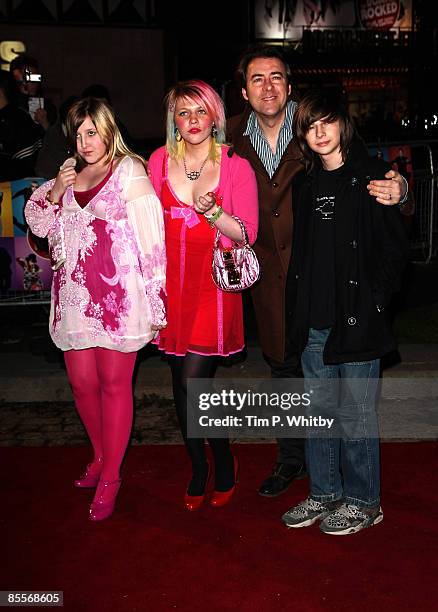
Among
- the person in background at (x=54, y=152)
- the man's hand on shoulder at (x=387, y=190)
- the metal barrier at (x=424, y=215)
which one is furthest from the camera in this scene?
the metal barrier at (x=424, y=215)

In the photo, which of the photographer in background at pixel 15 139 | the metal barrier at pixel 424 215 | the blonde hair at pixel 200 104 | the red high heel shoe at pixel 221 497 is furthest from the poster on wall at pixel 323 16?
the red high heel shoe at pixel 221 497

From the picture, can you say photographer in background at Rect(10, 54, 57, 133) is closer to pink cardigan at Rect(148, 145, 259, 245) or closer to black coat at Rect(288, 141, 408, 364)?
pink cardigan at Rect(148, 145, 259, 245)

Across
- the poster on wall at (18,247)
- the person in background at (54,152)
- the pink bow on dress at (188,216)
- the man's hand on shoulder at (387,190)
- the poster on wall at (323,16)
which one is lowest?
the poster on wall at (18,247)

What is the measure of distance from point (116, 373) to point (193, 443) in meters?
0.55

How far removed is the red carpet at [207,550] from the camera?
3441 mm

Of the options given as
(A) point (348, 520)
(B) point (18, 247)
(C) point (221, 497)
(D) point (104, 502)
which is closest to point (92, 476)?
(D) point (104, 502)

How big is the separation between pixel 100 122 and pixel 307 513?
2180mm

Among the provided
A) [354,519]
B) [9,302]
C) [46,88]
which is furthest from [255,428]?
→ [46,88]

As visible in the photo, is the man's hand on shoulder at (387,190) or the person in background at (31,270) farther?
the person in background at (31,270)

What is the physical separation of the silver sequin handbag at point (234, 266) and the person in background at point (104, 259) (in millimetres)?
268

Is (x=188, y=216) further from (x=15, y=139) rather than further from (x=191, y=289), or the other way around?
(x=15, y=139)

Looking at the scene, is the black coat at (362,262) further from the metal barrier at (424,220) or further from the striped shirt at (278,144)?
the metal barrier at (424,220)

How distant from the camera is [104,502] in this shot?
4.22 meters

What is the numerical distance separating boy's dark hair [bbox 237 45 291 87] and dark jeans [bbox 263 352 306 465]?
1492 mm
